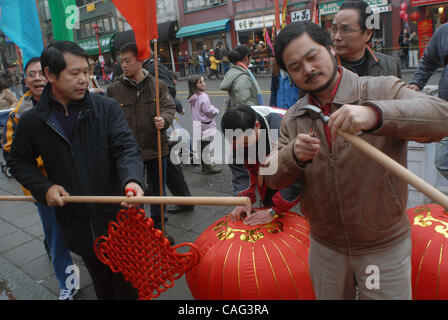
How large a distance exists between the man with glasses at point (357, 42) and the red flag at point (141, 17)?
1.51 meters

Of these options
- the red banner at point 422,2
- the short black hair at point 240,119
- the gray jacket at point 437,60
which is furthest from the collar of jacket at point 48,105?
the red banner at point 422,2

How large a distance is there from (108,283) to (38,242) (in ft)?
7.23

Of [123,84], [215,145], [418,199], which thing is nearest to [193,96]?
[215,145]

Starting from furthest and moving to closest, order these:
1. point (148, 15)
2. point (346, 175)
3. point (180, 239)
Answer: point (180, 239) → point (148, 15) → point (346, 175)

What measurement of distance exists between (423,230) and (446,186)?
2.51 metres

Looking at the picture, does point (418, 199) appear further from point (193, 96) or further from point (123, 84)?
point (193, 96)

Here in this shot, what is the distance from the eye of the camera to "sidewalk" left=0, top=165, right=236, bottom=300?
10.7 ft

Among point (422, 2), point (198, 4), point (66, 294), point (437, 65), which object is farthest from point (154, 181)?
point (198, 4)

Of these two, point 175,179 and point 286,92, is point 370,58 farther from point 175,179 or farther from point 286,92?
point 175,179

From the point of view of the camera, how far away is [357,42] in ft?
9.04

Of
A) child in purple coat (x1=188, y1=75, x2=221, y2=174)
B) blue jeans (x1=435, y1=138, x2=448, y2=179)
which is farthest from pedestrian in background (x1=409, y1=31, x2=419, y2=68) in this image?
blue jeans (x1=435, y1=138, x2=448, y2=179)

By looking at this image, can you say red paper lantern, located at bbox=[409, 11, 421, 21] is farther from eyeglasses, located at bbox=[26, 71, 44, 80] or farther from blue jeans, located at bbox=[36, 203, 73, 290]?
blue jeans, located at bbox=[36, 203, 73, 290]

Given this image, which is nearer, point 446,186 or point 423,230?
point 423,230

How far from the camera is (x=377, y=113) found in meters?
1.28
